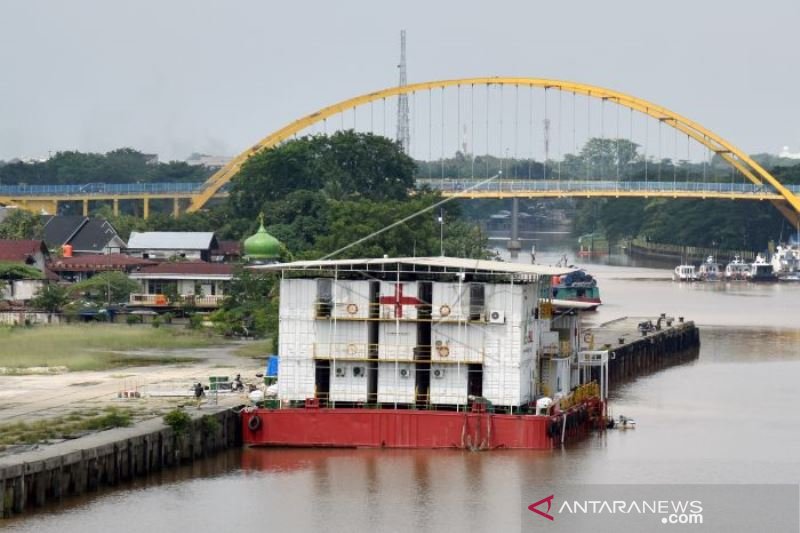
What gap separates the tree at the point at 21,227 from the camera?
415 feet

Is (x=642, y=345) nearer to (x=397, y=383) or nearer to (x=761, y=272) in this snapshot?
(x=397, y=383)

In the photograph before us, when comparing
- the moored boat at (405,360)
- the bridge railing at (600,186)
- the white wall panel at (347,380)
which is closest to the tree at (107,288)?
the moored boat at (405,360)

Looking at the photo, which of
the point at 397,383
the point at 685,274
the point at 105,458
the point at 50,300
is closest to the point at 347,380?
the point at 397,383

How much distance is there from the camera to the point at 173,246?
123812 mm

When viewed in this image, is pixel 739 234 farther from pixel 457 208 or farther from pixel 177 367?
pixel 177 367

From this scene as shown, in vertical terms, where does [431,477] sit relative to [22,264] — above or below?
below

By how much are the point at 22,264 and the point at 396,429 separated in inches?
1996

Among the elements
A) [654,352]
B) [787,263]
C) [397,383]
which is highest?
[787,263]

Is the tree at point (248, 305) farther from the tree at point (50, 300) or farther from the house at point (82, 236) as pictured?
the house at point (82, 236)

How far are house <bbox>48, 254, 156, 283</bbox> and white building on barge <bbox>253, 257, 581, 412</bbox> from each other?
50636 mm

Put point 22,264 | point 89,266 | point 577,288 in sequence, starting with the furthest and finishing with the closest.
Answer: point 577,288, point 89,266, point 22,264

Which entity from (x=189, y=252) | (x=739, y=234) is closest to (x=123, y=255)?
(x=189, y=252)

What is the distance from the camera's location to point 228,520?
50.4 metres

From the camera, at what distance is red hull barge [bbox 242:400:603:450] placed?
5759cm
